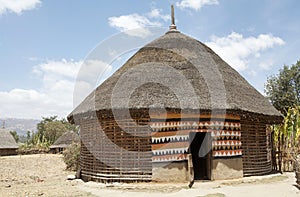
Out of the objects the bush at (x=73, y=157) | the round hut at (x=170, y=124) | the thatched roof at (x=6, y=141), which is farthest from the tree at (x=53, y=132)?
the round hut at (x=170, y=124)

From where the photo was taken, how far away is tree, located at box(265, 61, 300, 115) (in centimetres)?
2695

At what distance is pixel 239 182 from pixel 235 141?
1.62 m

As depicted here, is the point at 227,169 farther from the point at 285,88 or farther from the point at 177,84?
the point at 285,88

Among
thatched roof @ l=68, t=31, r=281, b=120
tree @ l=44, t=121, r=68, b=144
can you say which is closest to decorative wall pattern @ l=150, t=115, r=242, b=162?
thatched roof @ l=68, t=31, r=281, b=120

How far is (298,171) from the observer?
928 centimetres

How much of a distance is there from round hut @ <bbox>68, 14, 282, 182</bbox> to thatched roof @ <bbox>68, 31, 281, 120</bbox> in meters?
0.04

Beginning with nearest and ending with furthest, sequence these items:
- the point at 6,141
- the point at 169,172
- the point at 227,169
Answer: the point at 169,172 → the point at 227,169 → the point at 6,141

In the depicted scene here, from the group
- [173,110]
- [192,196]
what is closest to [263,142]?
[173,110]

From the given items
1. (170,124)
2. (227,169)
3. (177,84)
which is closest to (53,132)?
(177,84)

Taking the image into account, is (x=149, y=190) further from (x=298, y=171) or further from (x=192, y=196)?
(x=298, y=171)

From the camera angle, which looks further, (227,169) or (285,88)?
(285,88)

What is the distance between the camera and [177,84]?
1139 centimetres

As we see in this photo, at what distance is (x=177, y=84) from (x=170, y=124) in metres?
1.67

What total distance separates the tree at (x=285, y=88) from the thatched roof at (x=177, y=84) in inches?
601
